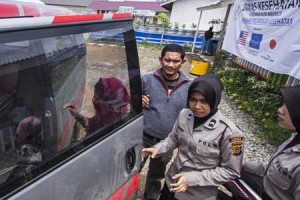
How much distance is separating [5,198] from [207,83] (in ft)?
4.09

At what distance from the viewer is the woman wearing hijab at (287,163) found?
1502mm

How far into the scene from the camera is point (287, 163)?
5.09 feet

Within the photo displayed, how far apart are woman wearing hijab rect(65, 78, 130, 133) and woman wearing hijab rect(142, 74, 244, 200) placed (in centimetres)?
44

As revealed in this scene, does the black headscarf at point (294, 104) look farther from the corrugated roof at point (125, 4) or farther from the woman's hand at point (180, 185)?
the corrugated roof at point (125, 4)

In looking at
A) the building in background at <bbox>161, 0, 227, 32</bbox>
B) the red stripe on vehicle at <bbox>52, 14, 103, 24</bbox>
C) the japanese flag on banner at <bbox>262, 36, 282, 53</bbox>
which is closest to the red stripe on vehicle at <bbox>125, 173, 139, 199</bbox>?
the red stripe on vehicle at <bbox>52, 14, 103, 24</bbox>

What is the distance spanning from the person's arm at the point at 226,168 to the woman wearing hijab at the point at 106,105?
609mm

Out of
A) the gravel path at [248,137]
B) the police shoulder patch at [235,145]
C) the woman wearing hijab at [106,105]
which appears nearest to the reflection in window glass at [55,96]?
the woman wearing hijab at [106,105]

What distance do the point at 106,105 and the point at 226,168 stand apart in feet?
2.78

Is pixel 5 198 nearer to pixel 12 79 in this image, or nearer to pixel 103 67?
pixel 12 79

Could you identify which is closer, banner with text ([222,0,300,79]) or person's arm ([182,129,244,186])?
person's arm ([182,129,244,186])

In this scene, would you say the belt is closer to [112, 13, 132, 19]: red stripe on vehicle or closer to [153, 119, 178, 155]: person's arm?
[153, 119, 178, 155]: person's arm

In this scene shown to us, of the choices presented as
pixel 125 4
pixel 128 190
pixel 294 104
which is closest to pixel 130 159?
pixel 128 190

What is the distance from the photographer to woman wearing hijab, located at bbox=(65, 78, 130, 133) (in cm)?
154

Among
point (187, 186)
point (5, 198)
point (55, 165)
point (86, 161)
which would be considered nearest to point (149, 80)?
point (187, 186)
